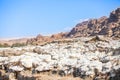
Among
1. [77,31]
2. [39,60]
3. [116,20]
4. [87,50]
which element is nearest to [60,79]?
[39,60]

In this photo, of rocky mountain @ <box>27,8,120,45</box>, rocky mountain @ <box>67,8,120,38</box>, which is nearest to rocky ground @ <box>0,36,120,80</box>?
rocky mountain @ <box>27,8,120,45</box>

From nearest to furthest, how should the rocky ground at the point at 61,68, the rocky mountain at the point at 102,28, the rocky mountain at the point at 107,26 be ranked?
the rocky ground at the point at 61,68
the rocky mountain at the point at 107,26
the rocky mountain at the point at 102,28

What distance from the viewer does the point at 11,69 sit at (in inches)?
827

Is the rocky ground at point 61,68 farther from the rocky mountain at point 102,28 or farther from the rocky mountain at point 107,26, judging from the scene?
the rocky mountain at point 107,26

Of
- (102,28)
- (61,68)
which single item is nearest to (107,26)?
(102,28)

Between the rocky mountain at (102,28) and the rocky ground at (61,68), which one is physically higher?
the rocky mountain at (102,28)

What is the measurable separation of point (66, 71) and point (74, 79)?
176 cm

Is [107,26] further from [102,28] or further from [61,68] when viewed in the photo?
[61,68]

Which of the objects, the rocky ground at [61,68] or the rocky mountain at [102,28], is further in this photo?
the rocky mountain at [102,28]

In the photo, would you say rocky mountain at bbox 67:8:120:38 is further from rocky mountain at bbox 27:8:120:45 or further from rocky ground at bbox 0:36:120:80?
rocky ground at bbox 0:36:120:80

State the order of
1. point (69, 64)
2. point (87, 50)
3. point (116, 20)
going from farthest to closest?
1. point (116, 20)
2. point (87, 50)
3. point (69, 64)

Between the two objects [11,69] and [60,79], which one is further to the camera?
[11,69]

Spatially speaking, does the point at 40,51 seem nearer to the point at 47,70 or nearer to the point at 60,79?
the point at 47,70

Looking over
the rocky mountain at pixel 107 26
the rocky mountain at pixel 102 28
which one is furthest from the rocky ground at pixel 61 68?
the rocky mountain at pixel 107 26
